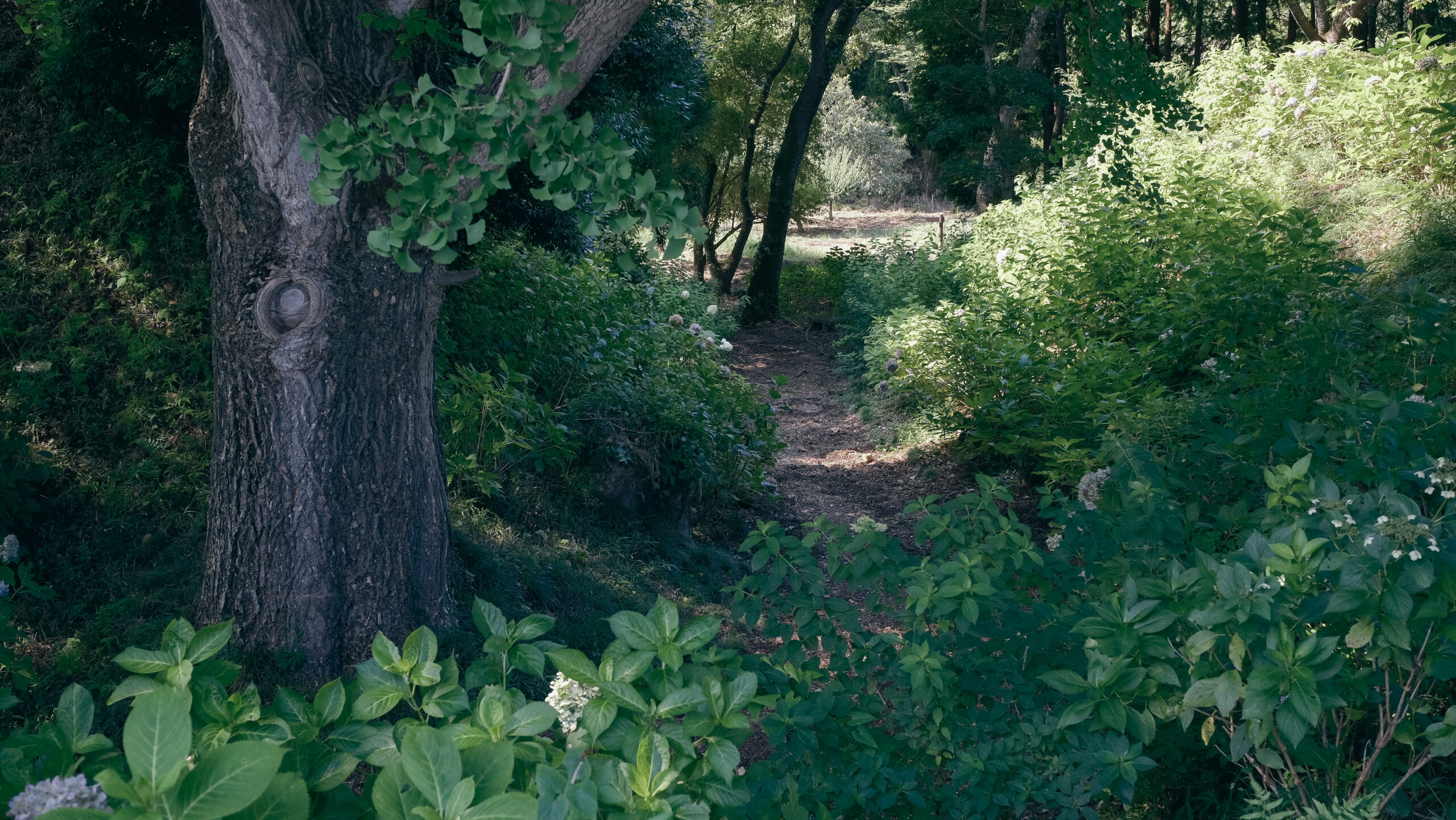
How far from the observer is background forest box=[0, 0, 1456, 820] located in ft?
4.84

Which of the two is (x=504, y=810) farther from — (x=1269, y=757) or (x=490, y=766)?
(x=1269, y=757)

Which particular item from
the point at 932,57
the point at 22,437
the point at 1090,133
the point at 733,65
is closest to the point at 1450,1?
the point at 932,57

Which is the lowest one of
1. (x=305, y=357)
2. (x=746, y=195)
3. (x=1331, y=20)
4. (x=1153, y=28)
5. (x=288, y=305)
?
(x=305, y=357)

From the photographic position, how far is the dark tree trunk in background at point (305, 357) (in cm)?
294

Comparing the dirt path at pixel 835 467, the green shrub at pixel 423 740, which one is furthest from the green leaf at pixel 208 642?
the dirt path at pixel 835 467

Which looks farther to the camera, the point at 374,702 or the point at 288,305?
the point at 288,305

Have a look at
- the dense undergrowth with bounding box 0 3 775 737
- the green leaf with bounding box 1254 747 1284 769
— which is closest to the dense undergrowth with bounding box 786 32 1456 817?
the green leaf with bounding box 1254 747 1284 769

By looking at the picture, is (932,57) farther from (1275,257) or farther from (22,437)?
(22,437)

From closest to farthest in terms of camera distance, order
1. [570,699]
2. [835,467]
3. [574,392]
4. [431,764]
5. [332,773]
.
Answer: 1. [431,764]
2. [332,773]
3. [570,699]
4. [574,392]
5. [835,467]

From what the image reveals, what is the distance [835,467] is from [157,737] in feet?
24.9

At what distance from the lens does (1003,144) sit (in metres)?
19.6

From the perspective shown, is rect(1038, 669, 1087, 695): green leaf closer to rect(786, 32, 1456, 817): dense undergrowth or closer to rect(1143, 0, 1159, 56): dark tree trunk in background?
rect(786, 32, 1456, 817): dense undergrowth

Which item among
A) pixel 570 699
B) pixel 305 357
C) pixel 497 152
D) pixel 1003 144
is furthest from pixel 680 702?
pixel 1003 144

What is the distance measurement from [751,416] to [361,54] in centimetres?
447
